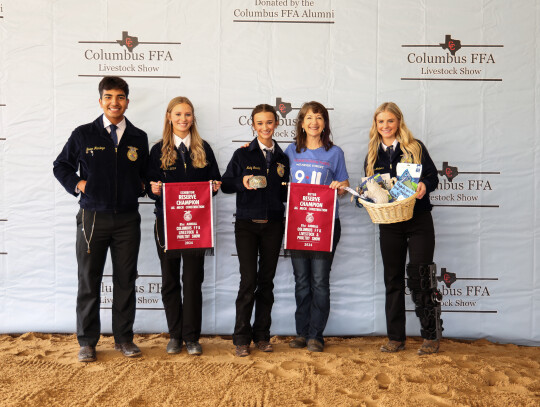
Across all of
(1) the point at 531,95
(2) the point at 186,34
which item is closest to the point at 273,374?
(2) the point at 186,34

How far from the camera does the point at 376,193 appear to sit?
3119mm

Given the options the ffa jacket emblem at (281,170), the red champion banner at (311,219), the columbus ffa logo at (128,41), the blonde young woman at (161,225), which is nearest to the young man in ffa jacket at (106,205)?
the blonde young woman at (161,225)

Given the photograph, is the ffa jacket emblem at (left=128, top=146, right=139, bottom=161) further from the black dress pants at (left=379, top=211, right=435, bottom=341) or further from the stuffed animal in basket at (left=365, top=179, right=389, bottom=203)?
the black dress pants at (left=379, top=211, right=435, bottom=341)

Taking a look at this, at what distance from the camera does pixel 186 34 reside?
150 inches

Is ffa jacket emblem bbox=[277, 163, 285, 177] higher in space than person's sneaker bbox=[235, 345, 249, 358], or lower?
higher

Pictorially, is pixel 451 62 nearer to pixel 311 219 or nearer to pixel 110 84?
pixel 311 219

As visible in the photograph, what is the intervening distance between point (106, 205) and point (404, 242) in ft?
6.67

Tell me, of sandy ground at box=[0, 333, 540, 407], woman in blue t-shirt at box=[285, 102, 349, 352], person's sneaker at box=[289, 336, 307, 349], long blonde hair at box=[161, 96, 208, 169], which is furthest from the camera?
person's sneaker at box=[289, 336, 307, 349]

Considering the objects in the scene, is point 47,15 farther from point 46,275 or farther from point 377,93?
point 377,93

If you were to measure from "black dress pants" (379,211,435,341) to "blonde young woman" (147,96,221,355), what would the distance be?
1.26 metres

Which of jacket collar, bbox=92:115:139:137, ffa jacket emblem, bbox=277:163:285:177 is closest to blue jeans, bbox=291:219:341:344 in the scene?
ffa jacket emblem, bbox=277:163:285:177

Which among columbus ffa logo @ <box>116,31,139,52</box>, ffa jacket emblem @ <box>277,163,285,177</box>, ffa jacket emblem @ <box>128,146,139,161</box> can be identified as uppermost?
columbus ffa logo @ <box>116,31,139,52</box>

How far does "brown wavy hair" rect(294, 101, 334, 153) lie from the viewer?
132 inches

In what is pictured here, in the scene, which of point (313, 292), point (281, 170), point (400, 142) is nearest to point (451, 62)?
point (400, 142)
